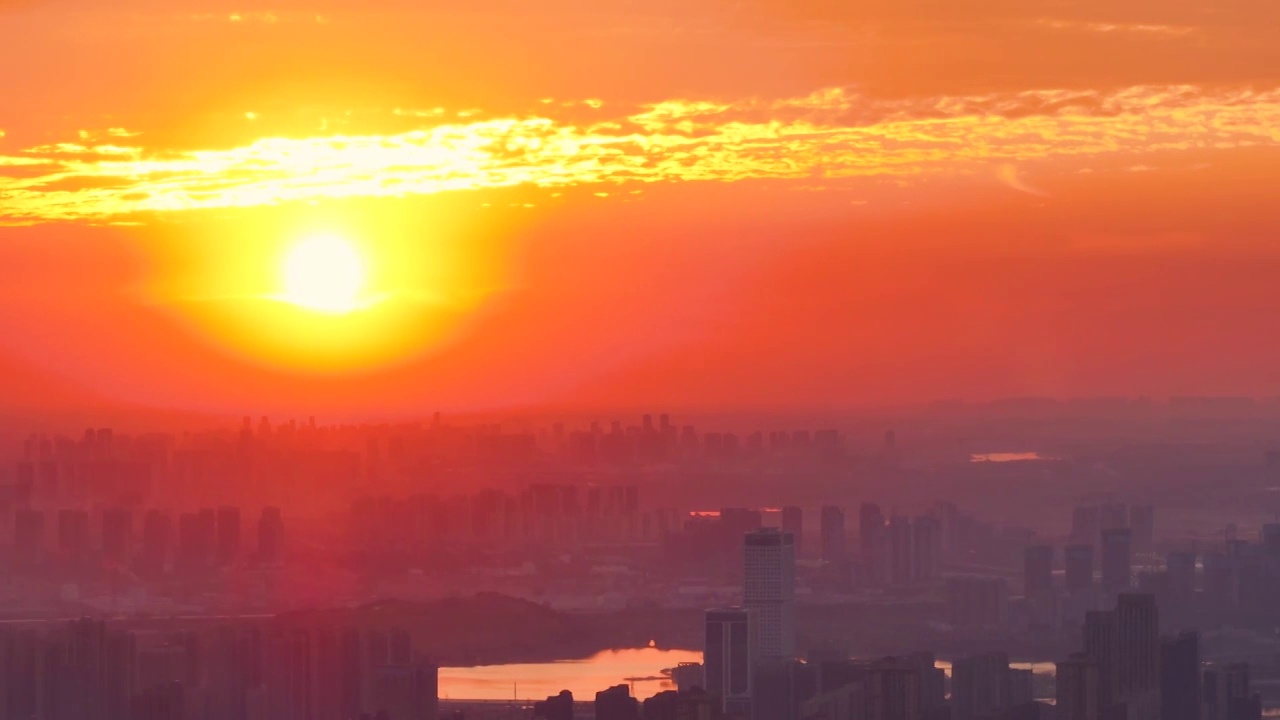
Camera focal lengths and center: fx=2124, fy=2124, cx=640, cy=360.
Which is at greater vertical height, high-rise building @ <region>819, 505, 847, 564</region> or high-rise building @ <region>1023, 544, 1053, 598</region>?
high-rise building @ <region>819, 505, 847, 564</region>

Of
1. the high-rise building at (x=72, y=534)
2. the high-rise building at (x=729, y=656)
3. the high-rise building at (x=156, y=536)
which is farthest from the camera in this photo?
the high-rise building at (x=156, y=536)

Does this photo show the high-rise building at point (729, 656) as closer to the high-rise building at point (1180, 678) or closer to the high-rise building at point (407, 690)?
the high-rise building at point (407, 690)

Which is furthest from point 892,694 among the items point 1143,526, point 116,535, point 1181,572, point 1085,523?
point 116,535

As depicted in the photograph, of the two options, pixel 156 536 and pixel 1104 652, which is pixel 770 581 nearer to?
pixel 1104 652

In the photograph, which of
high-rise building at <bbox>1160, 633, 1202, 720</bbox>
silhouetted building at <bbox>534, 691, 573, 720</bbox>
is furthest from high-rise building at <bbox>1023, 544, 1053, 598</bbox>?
silhouetted building at <bbox>534, 691, 573, 720</bbox>

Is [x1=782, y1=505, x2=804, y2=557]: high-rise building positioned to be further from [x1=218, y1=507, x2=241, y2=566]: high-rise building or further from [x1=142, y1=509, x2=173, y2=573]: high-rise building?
[x1=142, y1=509, x2=173, y2=573]: high-rise building

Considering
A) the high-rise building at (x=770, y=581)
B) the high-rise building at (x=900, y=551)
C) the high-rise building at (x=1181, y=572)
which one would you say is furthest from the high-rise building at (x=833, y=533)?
the high-rise building at (x=1181, y=572)
